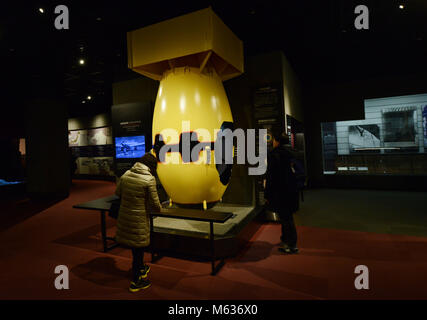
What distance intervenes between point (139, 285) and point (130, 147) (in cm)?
345

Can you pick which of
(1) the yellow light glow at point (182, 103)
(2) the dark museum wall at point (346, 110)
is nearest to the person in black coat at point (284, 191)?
(1) the yellow light glow at point (182, 103)

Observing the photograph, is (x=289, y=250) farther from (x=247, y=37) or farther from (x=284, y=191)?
(x=247, y=37)

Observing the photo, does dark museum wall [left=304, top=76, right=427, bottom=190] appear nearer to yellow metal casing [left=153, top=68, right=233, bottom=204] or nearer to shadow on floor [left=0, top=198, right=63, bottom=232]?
yellow metal casing [left=153, top=68, right=233, bottom=204]

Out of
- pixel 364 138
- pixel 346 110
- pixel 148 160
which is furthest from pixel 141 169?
pixel 364 138

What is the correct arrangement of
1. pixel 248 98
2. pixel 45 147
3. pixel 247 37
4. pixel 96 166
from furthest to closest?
pixel 96 166, pixel 45 147, pixel 248 98, pixel 247 37

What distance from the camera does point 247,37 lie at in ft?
15.9

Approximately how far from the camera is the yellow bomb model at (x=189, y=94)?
3.45 metres

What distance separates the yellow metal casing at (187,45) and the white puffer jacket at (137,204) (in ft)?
6.32

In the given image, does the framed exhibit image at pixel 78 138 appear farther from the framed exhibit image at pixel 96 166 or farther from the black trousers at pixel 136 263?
the black trousers at pixel 136 263

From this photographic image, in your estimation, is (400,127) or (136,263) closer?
(136,263)

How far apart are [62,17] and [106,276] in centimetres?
396

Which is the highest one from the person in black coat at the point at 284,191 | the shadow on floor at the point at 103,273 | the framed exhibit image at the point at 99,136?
the framed exhibit image at the point at 99,136

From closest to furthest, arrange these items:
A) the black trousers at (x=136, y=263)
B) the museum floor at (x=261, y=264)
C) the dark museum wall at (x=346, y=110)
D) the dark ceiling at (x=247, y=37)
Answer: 1. the museum floor at (x=261, y=264)
2. the black trousers at (x=136, y=263)
3. the dark ceiling at (x=247, y=37)
4. the dark museum wall at (x=346, y=110)
